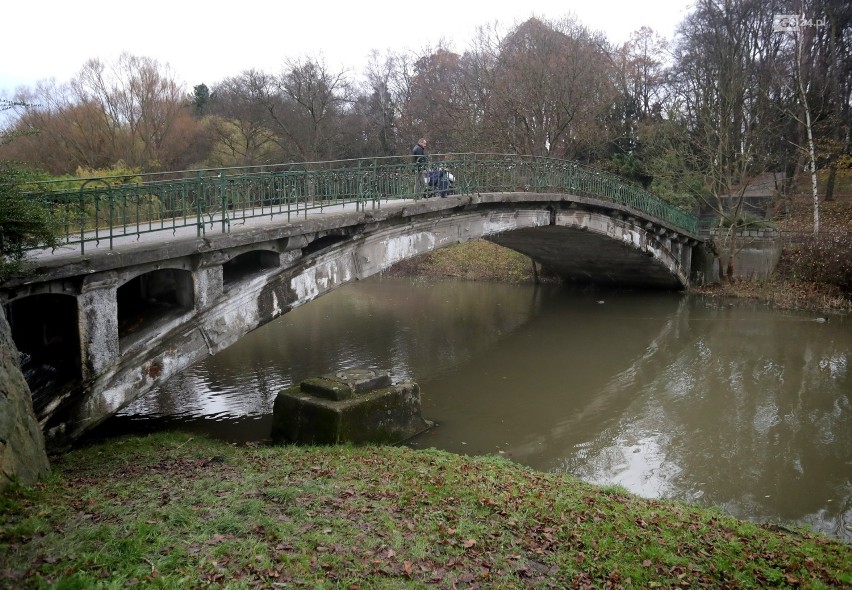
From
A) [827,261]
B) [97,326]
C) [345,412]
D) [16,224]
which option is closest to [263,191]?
[97,326]

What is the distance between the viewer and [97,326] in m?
7.00

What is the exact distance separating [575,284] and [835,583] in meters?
20.9

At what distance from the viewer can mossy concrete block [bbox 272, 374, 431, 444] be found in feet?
26.7

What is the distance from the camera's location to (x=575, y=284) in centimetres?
2528

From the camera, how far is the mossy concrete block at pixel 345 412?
8133 millimetres

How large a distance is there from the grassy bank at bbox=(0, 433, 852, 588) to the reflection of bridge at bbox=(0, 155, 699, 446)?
3.75ft

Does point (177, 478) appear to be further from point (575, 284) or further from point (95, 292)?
point (575, 284)

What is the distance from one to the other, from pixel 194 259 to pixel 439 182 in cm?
630

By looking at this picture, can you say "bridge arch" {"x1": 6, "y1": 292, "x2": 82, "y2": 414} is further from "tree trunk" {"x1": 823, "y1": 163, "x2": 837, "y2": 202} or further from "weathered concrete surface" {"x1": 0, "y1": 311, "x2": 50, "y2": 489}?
"tree trunk" {"x1": 823, "y1": 163, "x2": 837, "y2": 202}

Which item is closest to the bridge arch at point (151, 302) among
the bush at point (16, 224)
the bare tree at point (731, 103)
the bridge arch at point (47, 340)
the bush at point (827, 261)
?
the bridge arch at point (47, 340)

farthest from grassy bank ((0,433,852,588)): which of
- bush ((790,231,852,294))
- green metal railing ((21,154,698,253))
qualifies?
bush ((790,231,852,294))

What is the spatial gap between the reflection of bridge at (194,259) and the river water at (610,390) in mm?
1809

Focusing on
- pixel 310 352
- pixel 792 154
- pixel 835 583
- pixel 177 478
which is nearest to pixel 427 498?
pixel 177 478

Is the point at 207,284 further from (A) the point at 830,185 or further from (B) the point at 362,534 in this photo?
(A) the point at 830,185
